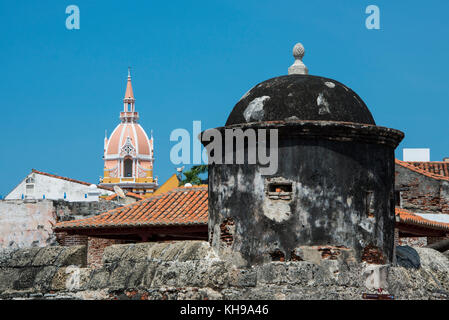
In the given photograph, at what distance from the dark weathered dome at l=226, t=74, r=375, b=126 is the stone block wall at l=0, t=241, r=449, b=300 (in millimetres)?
1346

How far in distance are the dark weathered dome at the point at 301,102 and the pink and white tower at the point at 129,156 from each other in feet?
241

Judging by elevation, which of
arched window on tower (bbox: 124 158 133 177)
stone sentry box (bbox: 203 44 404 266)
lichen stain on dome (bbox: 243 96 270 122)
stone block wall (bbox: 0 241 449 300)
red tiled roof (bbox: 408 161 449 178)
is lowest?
stone block wall (bbox: 0 241 449 300)

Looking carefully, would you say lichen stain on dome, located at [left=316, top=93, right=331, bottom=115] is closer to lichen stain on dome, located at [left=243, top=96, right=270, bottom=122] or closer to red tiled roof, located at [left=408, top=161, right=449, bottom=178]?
lichen stain on dome, located at [left=243, top=96, right=270, bottom=122]

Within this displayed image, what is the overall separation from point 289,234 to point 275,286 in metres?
0.49

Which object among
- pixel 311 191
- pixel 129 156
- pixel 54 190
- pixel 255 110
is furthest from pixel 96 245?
pixel 129 156

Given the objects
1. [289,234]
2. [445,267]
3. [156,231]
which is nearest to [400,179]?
[156,231]

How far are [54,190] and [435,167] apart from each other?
66.7 ft

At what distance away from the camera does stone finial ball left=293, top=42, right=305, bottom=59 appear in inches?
328

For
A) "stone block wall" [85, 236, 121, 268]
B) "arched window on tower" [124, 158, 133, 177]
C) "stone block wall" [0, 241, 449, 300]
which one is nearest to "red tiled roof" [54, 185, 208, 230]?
"stone block wall" [85, 236, 121, 268]

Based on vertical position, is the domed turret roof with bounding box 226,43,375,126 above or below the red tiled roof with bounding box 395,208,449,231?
above

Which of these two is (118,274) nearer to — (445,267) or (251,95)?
(251,95)

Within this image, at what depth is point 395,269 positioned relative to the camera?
23.6 ft

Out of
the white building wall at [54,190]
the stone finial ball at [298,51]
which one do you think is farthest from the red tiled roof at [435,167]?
the stone finial ball at [298,51]

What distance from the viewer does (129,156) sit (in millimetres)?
82688
